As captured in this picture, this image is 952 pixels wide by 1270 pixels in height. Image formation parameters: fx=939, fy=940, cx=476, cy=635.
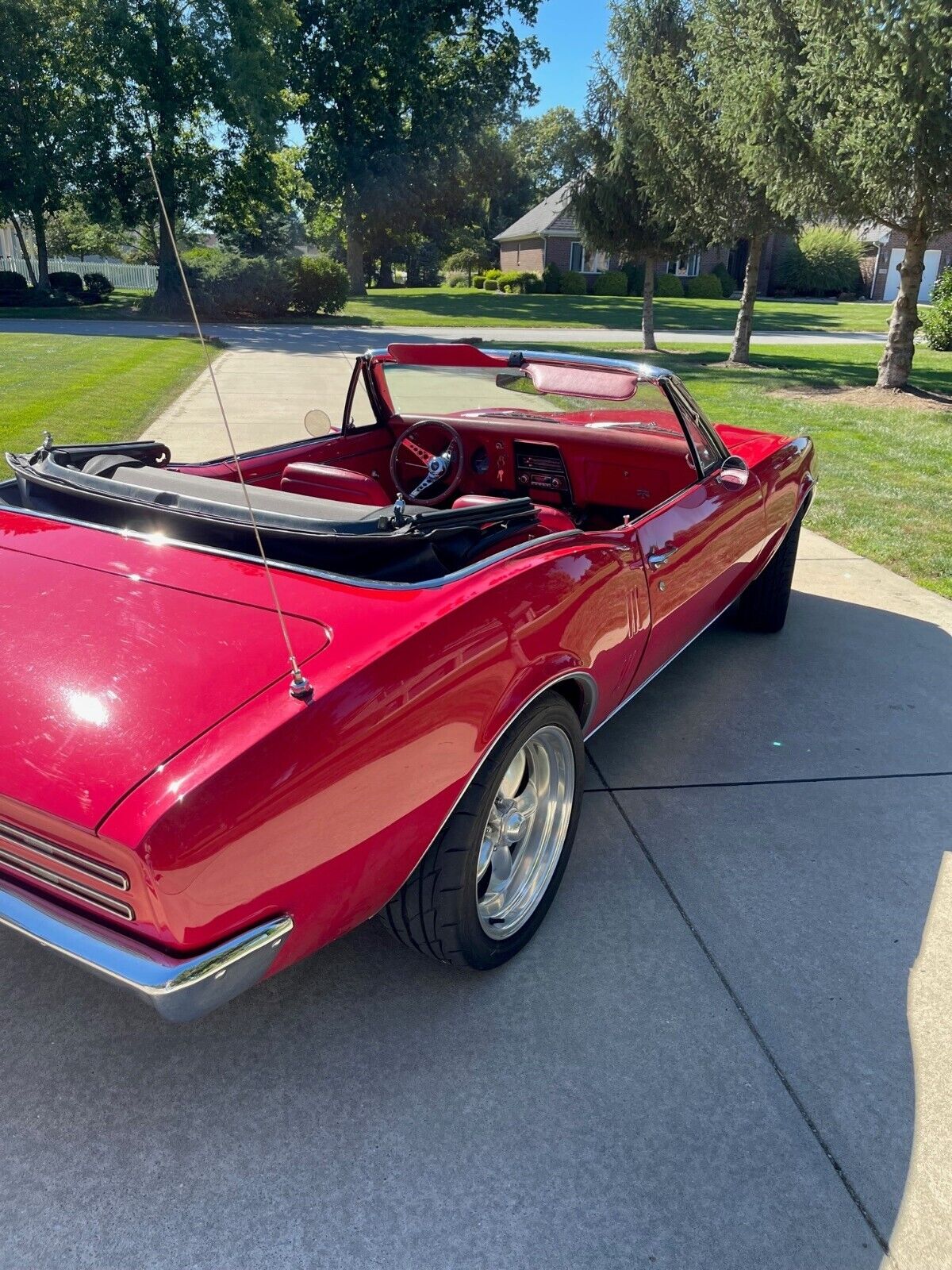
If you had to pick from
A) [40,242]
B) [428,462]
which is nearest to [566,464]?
[428,462]

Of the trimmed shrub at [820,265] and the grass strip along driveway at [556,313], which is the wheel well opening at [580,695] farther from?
the trimmed shrub at [820,265]

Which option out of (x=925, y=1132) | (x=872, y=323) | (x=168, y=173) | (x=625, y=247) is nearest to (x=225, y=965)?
(x=925, y=1132)

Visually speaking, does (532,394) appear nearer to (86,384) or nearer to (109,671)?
(109,671)

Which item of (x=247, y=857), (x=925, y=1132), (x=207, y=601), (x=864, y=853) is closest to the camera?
(x=247, y=857)

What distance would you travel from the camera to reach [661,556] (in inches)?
116

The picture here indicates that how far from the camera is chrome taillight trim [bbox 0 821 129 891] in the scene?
1603 millimetres

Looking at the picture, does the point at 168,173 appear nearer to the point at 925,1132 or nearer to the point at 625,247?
the point at 625,247

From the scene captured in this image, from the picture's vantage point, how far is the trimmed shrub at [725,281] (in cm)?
4322

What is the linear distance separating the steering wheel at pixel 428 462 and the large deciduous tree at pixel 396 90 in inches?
1325

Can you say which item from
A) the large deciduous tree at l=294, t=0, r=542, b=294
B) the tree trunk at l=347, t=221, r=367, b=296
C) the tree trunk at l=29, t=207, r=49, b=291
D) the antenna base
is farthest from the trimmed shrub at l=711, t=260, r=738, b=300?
the antenna base

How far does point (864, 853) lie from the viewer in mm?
2938

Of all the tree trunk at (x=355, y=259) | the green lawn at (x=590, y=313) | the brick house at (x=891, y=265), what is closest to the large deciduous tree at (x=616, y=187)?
the green lawn at (x=590, y=313)

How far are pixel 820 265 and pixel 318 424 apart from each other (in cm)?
4553

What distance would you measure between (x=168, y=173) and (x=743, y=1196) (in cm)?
2962
